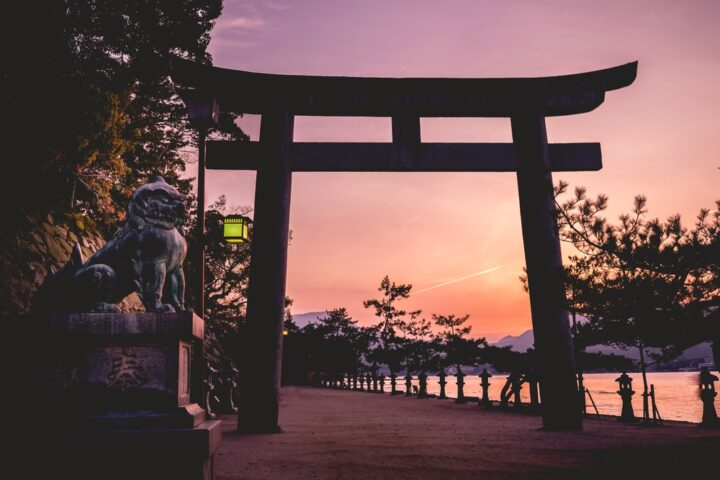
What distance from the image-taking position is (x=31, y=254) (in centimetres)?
746

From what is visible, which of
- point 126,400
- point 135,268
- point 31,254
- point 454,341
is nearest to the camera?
point 126,400

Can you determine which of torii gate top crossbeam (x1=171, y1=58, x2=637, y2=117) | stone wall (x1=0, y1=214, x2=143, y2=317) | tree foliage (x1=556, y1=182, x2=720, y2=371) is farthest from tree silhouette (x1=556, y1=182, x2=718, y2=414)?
stone wall (x1=0, y1=214, x2=143, y2=317)

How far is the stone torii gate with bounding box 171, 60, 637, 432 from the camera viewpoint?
29.0 feet

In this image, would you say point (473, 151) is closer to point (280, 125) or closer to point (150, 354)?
point (280, 125)

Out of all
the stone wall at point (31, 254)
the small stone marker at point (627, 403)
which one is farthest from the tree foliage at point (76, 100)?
the small stone marker at point (627, 403)

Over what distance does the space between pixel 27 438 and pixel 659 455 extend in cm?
649

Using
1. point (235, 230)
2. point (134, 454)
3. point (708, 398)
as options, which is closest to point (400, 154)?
point (235, 230)

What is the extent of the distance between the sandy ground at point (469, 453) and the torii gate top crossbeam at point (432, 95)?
585 cm

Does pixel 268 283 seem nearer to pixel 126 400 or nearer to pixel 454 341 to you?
pixel 126 400

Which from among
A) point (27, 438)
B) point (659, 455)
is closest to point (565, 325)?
point (659, 455)

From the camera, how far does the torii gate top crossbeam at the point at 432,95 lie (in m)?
9.65

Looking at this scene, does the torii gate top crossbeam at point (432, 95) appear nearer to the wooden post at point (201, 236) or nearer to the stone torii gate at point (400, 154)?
the stone torii gate at point (400, 154)

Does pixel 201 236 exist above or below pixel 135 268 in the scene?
above

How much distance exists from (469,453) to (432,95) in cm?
647
